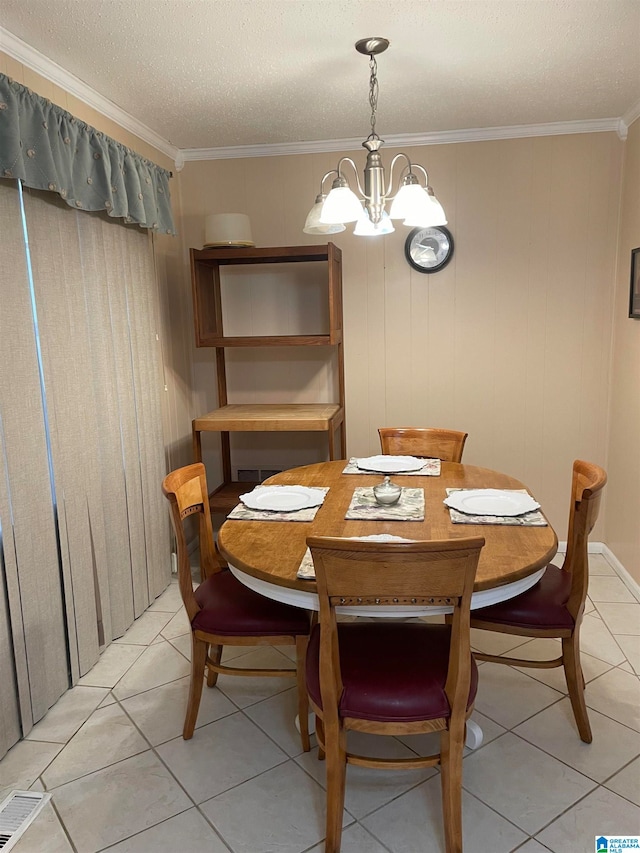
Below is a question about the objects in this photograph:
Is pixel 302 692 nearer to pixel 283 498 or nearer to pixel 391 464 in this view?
pixel 283 498

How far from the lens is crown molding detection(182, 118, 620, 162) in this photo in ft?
10.9

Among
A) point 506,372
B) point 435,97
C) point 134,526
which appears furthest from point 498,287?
point 134,526

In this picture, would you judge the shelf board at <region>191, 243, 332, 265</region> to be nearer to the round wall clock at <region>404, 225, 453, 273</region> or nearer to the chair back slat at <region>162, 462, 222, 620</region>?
the round wall clock at <region>404, 225, 453, 273</region>

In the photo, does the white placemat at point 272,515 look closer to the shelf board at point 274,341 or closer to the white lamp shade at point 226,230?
the shelf board at point 274,341

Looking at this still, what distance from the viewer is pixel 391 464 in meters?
2.77

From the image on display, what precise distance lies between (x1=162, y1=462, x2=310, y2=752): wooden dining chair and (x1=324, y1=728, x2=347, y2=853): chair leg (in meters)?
0.40

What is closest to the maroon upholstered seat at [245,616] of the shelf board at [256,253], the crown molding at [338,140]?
the shelf board at [256,253]

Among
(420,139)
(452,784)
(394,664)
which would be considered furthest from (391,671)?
(420,139)

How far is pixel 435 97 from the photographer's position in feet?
9.47

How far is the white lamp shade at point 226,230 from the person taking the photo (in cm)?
325

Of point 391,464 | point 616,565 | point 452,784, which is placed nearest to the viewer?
point 452,784

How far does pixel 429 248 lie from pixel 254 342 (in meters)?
1.14

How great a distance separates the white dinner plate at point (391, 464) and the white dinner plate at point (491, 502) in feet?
1.30

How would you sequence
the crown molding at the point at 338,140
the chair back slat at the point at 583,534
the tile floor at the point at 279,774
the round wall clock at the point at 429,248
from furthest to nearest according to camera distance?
the round wall clock at the point at 429,248 < the crown molding at the point at 338,140 < the chair back slat at the point at 583,534 < the tile floor at the point at 279,774
